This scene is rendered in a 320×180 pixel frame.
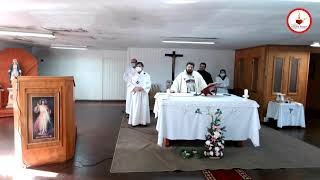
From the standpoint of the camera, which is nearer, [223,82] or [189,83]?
[189,83]

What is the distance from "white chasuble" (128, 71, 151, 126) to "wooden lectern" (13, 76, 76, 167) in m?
2.53

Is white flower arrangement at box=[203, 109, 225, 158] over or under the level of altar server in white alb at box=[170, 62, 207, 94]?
under

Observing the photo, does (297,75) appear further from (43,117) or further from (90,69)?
(90,69)

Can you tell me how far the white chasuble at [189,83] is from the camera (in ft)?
20.4

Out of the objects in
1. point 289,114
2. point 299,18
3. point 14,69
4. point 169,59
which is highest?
point 299,18

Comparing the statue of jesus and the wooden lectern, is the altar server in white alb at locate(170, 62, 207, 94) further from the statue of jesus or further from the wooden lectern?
the statue of jesus

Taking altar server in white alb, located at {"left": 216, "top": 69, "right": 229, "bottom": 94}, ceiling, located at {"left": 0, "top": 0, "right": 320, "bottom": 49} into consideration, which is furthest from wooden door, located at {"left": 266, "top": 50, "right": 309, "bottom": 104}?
ceiling, located at {"left": 0, "top": 0, "right": 320, "bottom": 49}

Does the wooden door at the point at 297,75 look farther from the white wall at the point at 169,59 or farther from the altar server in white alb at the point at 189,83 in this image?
the altar server in white alb at the point at 189,83

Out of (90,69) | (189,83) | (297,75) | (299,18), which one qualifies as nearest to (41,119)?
(189,83)

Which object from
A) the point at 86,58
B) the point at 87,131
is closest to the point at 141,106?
the point at 87,131

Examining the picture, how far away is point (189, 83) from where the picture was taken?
245 inches

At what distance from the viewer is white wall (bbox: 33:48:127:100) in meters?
11.0

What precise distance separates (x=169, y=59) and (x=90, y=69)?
3.60 meters

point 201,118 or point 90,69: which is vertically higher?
point 90,69
